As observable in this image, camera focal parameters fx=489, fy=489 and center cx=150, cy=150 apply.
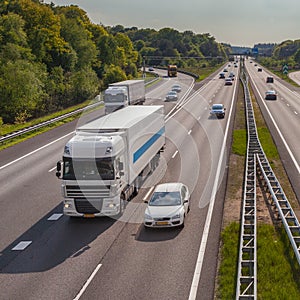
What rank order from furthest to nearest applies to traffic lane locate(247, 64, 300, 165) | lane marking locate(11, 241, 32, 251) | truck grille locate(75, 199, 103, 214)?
traffic lane locate(247, 64, 300, 165) → truck grille locate(75, 199, 103, 214) → lane marking locate(11, 241, 32, 251)

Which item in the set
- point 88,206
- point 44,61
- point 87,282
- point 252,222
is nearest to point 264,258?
point 252,222

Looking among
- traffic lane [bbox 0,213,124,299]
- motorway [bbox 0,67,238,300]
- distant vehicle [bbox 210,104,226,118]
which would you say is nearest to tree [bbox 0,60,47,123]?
distant vehicle [bbox 210,104,226,118]

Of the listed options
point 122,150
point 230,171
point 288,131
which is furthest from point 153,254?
point 288,131

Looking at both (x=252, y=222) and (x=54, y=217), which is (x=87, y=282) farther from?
(x=252, y=222)

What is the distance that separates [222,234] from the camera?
1978cm

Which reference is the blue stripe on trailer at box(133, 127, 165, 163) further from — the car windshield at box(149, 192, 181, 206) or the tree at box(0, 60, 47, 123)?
the tree at box(0, 60, 47, 123)

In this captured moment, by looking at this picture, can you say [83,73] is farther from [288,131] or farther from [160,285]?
[160,285]

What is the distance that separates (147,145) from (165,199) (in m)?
6.46

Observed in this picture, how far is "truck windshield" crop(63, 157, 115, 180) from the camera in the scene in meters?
20.8

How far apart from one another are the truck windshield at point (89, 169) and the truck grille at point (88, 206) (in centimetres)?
107

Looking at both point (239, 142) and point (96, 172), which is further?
point (239, 142)

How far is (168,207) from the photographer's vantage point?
21000mm

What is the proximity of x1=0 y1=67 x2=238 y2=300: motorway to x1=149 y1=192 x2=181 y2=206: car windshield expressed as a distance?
3.48 feet

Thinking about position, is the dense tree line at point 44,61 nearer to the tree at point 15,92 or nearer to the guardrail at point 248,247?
the tree at point 15,92
